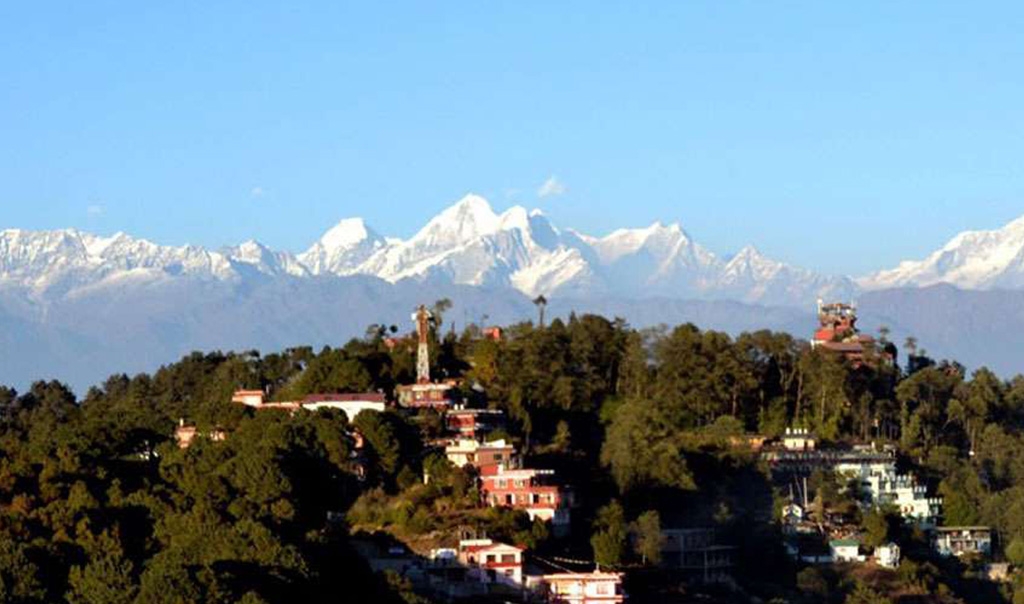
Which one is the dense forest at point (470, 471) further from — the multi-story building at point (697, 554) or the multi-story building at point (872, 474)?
the multi-story building at point (872, 474)

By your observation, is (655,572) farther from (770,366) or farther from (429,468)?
(770,366)

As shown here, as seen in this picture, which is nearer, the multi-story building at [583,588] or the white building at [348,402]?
the multi-story building at [583,588]

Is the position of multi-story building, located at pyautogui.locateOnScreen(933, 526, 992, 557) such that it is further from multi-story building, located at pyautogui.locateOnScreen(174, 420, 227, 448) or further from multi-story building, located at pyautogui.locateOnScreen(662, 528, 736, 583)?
multi-story building, located at pyautogui.locateOnScreen(174, 420, 227, 448)

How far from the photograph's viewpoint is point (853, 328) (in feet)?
299

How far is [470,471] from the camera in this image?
62969 mm

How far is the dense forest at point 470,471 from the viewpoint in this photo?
173ft

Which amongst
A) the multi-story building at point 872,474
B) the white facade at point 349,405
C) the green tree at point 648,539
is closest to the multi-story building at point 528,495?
the green tree at point 648,539

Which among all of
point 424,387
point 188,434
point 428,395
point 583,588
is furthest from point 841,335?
point 583,588

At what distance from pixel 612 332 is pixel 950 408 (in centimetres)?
1005

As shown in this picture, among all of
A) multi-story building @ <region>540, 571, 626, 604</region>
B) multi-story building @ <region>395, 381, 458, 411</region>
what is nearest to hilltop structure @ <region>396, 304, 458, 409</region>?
multi-story building @ <region>395, 381, 458, 411</region>

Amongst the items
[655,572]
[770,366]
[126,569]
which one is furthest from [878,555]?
[126,569]

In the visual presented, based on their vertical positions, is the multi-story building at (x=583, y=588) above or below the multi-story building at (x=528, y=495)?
below

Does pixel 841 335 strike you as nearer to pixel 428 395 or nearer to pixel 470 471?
pixel 428 395

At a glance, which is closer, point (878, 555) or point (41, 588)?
point (41, 588)
